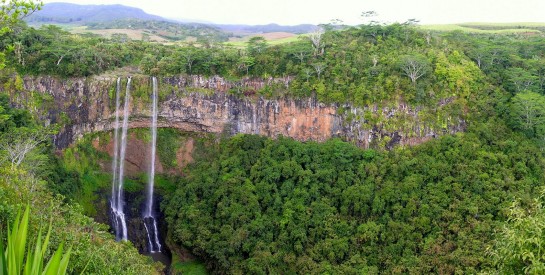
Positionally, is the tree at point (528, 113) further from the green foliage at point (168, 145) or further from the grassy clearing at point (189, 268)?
the green foliage at point (168, 145)

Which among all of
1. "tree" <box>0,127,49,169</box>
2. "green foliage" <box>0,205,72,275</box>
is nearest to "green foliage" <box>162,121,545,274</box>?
"tree" <box>0,127,49,169</box>

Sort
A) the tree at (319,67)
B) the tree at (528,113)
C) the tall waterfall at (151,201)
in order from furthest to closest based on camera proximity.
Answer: the tree at (319,67) < the tall waterfall at (151,201) < the tree at (528,113)

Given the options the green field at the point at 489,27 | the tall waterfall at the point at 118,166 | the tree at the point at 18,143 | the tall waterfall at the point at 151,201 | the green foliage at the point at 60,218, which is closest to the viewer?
the green foliage at the point at 60,218

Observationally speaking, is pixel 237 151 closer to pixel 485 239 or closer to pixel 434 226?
pixel 434 226

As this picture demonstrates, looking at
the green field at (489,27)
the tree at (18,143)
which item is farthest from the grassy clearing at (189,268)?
the green field at (489,27)

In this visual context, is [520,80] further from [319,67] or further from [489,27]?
[489,27]

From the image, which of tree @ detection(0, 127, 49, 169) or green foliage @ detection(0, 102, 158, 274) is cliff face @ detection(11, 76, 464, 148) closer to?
green foliage @ detection(0, 102, 158, 274)
